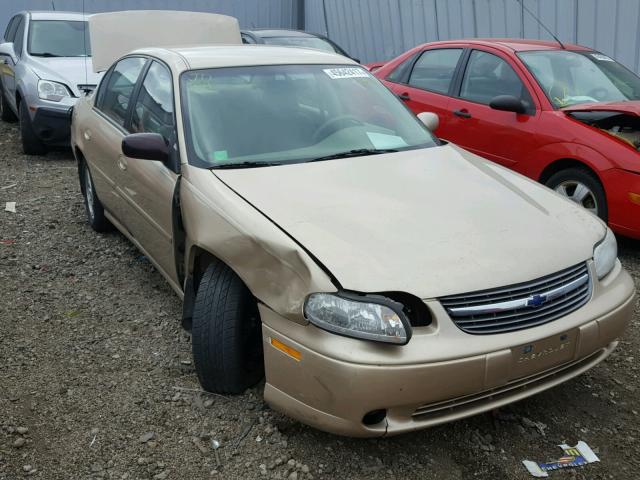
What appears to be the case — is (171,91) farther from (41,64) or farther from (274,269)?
(41,64)

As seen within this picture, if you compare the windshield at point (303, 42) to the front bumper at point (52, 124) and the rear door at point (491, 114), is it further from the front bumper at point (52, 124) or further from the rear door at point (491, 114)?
the rear door at point (491, 114)

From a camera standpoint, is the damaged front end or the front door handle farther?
the front door handle

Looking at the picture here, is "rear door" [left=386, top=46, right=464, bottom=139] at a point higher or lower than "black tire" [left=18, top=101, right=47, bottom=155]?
higher

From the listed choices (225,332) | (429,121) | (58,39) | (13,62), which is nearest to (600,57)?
(429,121)

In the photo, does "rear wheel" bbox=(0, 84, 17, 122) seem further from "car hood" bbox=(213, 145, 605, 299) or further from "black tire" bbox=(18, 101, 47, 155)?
"car hood" bbox=(213, 145, 605, 299)

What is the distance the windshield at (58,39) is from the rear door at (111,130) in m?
3.90

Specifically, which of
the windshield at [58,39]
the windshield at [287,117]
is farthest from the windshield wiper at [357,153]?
the windshield at [58,39]

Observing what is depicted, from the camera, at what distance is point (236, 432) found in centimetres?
281

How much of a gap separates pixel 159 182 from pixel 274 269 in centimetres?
121

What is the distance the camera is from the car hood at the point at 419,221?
2.46 m

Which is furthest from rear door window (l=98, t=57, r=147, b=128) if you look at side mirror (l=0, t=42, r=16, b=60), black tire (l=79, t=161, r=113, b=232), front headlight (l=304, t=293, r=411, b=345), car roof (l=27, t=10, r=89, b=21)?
car roof (l=27, t=10, r=89, b=21)

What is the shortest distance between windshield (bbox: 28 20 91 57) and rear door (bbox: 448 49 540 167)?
4.91 m

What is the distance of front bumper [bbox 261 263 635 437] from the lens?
230 cm

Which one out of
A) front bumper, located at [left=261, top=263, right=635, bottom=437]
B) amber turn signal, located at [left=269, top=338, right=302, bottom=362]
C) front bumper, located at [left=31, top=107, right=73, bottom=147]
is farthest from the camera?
front bumper, located at [left=31, top=107, right=73, bottom=147]
